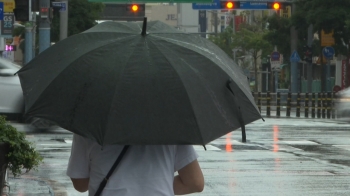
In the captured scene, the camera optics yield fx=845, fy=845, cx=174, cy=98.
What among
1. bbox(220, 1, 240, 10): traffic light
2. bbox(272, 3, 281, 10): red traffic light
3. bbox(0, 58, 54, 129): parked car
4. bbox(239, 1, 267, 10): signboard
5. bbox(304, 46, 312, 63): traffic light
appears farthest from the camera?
bbox(304, 46, 312, 63): traffic light

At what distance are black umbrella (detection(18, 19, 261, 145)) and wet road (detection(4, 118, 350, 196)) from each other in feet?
20.5

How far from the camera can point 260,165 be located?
1378cm

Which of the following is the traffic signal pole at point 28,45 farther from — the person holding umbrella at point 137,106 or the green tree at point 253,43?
the person holding umbrella at point 137,106

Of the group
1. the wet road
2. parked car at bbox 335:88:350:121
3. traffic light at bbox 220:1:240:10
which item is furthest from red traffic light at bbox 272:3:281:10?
the wet road

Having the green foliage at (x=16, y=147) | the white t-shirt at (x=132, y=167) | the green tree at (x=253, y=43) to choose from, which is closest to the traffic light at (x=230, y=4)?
the green tree at (x=253, y=43)

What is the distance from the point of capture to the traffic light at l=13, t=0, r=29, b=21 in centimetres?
1744

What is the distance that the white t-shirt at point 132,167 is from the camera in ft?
12.9

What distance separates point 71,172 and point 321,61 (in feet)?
125

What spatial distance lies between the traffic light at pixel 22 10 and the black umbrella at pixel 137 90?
13440 millimetres

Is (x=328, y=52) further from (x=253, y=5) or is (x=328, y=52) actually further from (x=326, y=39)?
(x=253, y=5)

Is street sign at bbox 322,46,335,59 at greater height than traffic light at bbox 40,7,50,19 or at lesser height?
lesser

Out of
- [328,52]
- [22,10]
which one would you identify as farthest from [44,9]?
[328,52]

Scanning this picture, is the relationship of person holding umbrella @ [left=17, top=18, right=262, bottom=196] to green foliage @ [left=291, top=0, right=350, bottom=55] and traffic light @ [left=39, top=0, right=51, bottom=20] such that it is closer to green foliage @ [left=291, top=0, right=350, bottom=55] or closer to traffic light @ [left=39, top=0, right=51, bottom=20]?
traffic light @ [left=39, top=0, right=51, bottom=20]

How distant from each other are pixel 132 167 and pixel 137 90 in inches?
14.2
